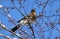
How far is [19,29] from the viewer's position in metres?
5.39

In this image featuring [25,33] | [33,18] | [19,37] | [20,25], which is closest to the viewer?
[19,37]

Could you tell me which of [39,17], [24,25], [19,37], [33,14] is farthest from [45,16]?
[33,14]

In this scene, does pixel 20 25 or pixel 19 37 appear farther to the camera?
pixel 20 25

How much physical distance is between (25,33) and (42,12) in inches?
26.5

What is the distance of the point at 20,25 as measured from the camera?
17.9 feet

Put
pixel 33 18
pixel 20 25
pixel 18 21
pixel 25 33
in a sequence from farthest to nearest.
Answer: pixel 33 18
pixel 18 21
pixel 20 25
pixel 25 33

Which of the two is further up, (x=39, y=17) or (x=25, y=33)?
(x=39, y=17)

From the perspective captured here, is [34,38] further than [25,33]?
No

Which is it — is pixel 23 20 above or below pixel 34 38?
above

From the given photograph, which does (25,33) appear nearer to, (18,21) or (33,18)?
(18,21)

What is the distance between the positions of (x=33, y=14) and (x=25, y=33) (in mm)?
2198

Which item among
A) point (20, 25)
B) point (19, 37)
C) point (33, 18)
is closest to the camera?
point (19, 37)

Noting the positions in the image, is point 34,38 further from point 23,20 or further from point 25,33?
point 23,20

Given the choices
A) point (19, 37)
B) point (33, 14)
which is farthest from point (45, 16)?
point (33, 14)
